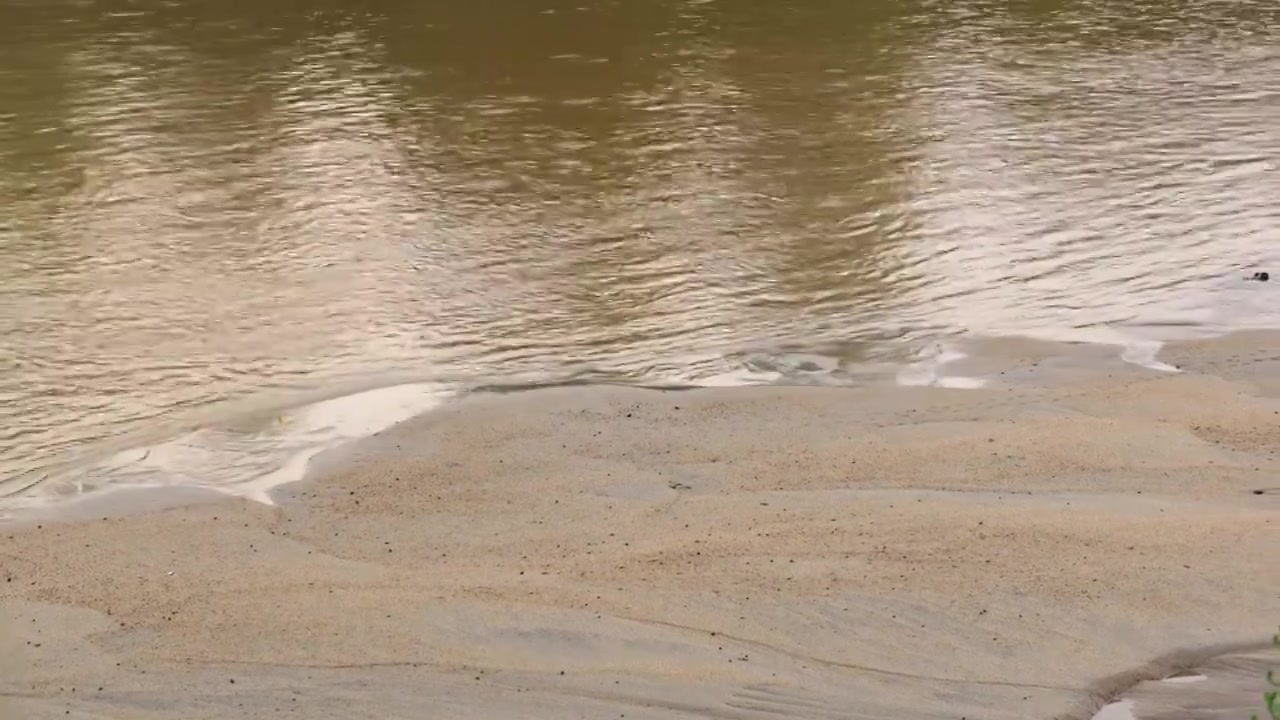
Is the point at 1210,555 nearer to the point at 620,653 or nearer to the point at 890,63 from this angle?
the point at 620,653

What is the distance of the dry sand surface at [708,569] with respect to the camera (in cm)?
509

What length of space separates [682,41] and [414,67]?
6.44 feet

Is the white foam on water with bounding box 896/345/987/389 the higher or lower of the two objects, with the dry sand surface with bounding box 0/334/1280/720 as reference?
lower

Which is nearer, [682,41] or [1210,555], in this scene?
[1210,555]

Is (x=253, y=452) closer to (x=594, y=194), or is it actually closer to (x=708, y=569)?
(x=708, y=569)

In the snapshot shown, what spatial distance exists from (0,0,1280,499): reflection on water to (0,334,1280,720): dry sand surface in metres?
0.72

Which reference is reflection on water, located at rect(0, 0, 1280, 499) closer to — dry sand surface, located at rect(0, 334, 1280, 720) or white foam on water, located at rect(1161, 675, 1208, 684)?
dry sand surface, located at rect(0, 334, 1280, 720)

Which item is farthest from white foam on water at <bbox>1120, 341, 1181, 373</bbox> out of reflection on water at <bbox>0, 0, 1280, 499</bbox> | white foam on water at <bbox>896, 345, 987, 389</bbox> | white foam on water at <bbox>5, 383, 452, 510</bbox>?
white foam on water at <bbox>5, 383, 452, 510</bbox>

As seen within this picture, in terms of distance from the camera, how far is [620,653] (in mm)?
5234

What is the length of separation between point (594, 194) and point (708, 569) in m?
4.24

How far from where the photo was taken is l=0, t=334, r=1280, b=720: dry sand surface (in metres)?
5.09

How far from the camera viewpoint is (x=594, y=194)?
962 centimetres

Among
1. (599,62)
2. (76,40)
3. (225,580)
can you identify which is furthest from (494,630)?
(76,40)

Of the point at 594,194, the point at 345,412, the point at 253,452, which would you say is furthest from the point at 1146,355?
the point at 253,452
